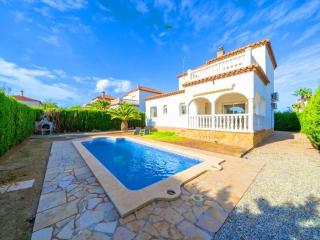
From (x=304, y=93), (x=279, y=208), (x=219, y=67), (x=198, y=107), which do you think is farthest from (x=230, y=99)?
(x=304, y=93)

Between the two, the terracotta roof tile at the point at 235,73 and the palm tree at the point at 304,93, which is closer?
the terracotta roof tile at the point at 235,73

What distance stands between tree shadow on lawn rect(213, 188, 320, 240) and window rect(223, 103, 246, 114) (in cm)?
1141

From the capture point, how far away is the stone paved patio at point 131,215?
250cm

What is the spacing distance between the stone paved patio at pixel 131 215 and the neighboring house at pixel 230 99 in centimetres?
635

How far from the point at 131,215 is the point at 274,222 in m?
2.92

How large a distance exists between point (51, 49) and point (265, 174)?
61.2ft

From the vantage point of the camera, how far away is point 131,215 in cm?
296

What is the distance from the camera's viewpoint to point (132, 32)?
14.9m

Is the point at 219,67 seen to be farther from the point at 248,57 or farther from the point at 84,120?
the point at 84,120

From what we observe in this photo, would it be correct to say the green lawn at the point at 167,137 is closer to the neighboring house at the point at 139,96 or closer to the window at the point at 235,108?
the window at the point at 235,108

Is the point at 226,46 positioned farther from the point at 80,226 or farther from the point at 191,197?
the point at 80,226

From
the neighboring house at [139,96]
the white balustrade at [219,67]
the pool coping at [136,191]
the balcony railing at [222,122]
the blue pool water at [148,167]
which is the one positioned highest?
the neighboring house at [139,96]

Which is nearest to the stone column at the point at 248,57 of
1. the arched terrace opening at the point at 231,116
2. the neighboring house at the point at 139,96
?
the arched terrace opening at the point at 231,116

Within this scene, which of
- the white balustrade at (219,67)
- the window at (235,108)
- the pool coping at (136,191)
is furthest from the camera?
the window at (235,108)
